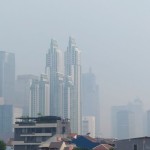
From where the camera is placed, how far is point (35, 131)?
2847 inches

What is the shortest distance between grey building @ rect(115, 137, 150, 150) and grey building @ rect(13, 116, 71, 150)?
32.1 meters

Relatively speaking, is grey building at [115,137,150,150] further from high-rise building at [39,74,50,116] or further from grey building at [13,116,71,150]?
high-rise building at [39,74,50,116]

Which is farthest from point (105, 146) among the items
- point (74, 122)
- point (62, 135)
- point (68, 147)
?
point (74, 122)

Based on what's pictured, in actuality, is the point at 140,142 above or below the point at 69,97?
below

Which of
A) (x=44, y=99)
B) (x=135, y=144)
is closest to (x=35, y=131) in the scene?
(x=135, y=144)

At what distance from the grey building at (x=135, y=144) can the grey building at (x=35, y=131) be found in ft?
105

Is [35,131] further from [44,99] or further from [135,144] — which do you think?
[44,99]

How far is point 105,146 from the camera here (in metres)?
57.2

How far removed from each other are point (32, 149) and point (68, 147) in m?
12.4

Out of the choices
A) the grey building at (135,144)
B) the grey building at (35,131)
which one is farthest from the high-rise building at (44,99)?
the grey building at (135,144)

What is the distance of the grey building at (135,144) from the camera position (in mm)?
34938

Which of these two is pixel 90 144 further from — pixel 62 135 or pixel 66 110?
pixel 66 110

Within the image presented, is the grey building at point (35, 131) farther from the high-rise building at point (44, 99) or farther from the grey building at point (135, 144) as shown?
the high-rise building at point (44, 99)

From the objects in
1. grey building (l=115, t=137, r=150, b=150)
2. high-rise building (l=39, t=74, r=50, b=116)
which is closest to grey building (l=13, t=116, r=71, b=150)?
grey building (l=115, t=137, r=150, b=150)
